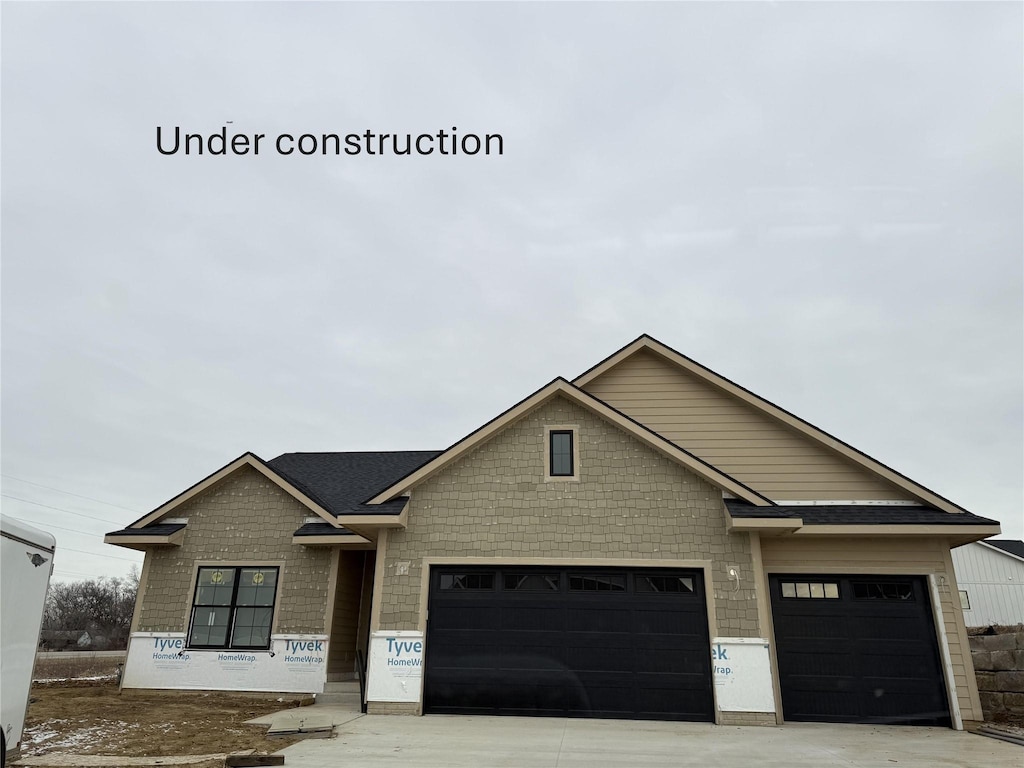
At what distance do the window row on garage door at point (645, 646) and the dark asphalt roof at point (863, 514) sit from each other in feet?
3.69

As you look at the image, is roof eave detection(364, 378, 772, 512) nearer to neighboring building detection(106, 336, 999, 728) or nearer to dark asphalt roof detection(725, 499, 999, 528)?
neighboring building detection(106, 336, 999, 728)

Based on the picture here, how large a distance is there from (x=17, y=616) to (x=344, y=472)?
12738mm

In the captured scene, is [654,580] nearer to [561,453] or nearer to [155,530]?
[561,453]

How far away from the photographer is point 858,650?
1127 cm

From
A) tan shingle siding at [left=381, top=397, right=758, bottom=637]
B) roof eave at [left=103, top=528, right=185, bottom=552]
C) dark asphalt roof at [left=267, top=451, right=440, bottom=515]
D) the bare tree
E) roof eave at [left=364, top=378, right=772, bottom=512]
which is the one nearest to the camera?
tan shingle siding at [left=381, top=397, right=758, bottom=637]

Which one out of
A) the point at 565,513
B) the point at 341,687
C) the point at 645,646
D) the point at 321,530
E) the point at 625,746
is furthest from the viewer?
the point at 321,530

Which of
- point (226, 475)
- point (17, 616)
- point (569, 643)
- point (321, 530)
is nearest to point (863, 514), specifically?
point (569, 643)

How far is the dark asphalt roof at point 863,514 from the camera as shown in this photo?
10.9 meters

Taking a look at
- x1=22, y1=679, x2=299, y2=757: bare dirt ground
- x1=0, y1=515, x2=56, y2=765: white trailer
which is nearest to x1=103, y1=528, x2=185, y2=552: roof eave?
x1=22, y1=679, x2=299, y2=757: bare dirt ground

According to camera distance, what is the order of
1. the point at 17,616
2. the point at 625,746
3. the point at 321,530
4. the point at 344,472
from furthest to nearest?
1. the point at 344,472
2. the point at 321,530
3. the point at 625,746
4. the point at 17,616

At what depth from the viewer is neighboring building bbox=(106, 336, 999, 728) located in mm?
10898

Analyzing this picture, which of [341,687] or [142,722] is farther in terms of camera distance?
[341,687]

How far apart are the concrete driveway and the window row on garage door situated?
0.38 m

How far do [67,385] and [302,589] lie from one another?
70.6 feet
